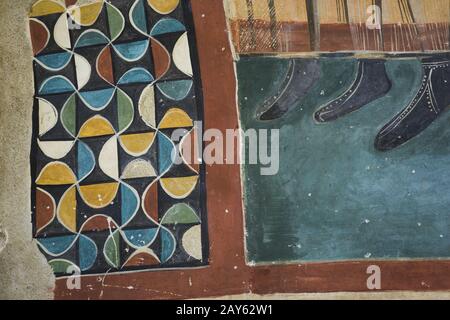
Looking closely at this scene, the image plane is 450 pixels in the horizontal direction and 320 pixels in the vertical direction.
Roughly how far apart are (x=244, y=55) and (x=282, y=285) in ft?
2.55

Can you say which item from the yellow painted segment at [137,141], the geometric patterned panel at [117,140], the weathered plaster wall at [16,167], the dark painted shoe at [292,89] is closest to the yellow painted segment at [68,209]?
the geometric patterned panel at [117,140]

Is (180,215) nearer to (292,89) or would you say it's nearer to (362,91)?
(292,89)

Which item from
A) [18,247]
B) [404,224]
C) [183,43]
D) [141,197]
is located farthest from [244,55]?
[18,247]

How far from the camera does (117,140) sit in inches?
79.2

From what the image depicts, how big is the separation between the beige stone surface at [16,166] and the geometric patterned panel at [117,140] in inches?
1.4

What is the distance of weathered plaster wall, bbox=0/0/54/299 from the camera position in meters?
2.02

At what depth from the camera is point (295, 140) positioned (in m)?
1.96

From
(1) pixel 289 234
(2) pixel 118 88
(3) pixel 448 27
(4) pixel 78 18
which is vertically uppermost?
(4) pixel 78 18

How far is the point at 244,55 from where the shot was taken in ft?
6.48

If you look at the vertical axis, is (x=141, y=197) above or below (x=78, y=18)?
below

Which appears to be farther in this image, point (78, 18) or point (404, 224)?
point (78, 18)

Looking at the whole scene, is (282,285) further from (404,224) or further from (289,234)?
(404,224)

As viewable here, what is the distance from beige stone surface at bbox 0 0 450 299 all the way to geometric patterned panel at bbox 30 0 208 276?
0.04 meters

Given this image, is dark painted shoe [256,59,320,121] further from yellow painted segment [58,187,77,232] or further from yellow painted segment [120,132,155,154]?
yellow painted segment [58,187,77,232]
